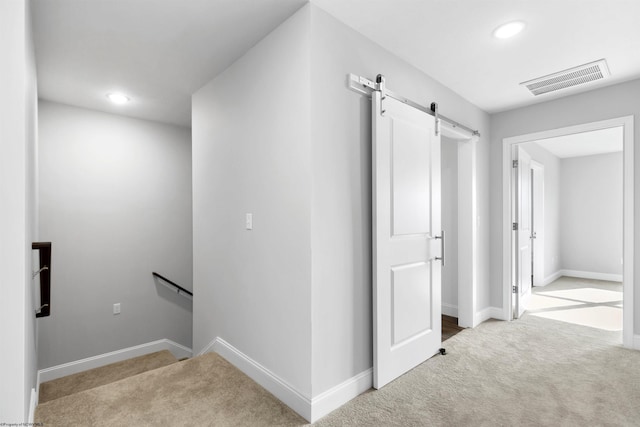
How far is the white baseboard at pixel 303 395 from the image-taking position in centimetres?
195

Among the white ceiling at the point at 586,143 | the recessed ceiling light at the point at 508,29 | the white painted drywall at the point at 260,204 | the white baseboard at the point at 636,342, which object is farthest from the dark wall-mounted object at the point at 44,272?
the white ceiling at the point at 586,143

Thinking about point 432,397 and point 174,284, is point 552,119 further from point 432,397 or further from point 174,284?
point 174,284

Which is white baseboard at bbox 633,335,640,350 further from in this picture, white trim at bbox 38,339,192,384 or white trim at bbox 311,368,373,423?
white trim at bbox 38,339,192,384

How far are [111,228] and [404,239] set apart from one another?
3337 millimetres

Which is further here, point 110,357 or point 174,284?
point 174,284

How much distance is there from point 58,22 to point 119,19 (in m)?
0.40

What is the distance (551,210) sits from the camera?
6.42 m

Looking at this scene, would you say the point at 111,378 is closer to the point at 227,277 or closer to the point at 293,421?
the point at 227,277

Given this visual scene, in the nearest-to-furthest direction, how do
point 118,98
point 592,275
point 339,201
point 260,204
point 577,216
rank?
point 339,201, point 260,204, point 118,98, point 592,275, point 577,216

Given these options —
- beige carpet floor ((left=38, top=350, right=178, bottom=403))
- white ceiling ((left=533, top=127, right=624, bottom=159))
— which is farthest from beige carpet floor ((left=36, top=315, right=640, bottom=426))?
white ceiling ((left=533, top=127, right=624, bottom=159))

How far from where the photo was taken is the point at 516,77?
9.81 feet

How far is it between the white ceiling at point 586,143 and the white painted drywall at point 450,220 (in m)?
1.96

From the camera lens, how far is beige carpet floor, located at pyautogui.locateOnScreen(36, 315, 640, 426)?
194 centimetres

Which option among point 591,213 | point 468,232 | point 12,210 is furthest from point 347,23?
point 591,213
